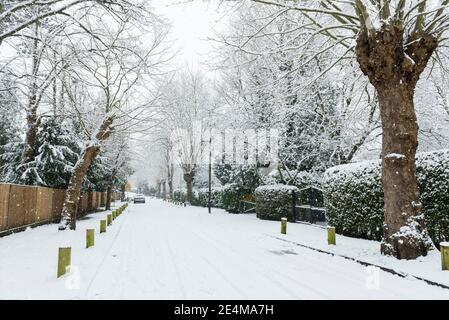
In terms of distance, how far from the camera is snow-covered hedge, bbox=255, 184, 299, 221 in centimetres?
1964

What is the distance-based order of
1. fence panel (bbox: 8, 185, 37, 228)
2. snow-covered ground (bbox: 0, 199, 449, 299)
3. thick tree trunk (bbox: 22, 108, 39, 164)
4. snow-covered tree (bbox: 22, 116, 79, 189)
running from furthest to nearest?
thick tree trunk (bbox: 22, 108, 39, 164) < snow-covered tree (bbox: 22, 116, 79, 189) < fence panel (bbox: 8, 185, 37, 228) < snow-covered ground (bbox: 0, 199, 449, 299)

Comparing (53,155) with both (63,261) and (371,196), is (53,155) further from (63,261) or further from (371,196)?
(371,196)

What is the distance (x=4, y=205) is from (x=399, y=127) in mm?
13444

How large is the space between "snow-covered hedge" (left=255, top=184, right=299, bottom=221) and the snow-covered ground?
8.14 metres

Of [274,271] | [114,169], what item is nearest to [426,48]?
[274,271]

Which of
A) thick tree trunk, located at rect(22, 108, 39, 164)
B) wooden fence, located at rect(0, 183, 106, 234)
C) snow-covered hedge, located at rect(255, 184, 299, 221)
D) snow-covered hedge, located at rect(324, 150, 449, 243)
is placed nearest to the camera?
snow-covered hedge, located at rect(324, 150, 449, 243)

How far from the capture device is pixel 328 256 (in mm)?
9094

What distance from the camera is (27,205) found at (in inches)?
611

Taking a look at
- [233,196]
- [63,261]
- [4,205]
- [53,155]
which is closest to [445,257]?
[63,261]

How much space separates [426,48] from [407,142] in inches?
91.0

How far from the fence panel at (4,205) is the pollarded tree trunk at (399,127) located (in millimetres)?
12727

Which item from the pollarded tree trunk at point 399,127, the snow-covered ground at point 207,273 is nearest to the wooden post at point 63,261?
the snow-covered ground at point 207,273

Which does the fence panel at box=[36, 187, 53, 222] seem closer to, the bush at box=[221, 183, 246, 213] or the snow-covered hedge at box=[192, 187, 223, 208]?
the bush at box=[221, 183, 246, 213]

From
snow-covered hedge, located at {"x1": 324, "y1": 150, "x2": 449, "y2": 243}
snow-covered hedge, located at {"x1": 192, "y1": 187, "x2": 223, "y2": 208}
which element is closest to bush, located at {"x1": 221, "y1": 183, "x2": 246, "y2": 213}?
snow-covered hedge, located at {"x1": 192, "y1": 187, "x2": 223, "y2": 208}
